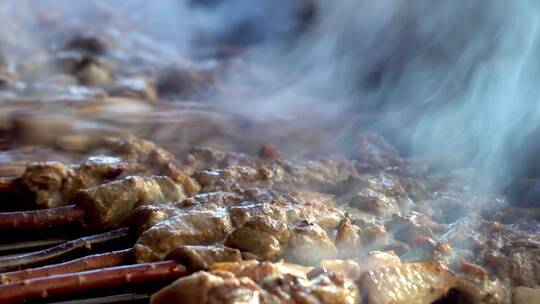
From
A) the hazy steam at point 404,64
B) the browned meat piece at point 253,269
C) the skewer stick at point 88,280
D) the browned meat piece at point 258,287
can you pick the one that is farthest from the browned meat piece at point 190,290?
the hazy steam at point 404,64

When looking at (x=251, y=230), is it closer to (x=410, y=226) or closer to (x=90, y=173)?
(x=410, y=226)

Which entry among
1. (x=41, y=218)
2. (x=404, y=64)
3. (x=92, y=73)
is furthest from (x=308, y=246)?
(x=404, y=64)

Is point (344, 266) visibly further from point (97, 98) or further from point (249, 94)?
point (249, 94)

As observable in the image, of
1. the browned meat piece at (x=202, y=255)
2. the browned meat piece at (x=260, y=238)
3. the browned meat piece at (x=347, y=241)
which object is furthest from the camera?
the browned meat piece at (x=347, y=241)

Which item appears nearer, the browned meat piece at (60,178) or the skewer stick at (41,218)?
the skewer stick at (41,218)

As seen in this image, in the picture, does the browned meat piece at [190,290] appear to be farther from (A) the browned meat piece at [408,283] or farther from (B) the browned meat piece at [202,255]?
(A) the browned meat piece at [408,283]

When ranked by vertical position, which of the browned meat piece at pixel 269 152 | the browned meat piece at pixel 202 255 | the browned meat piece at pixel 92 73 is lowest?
the browned meat piece at pixel 202 255
